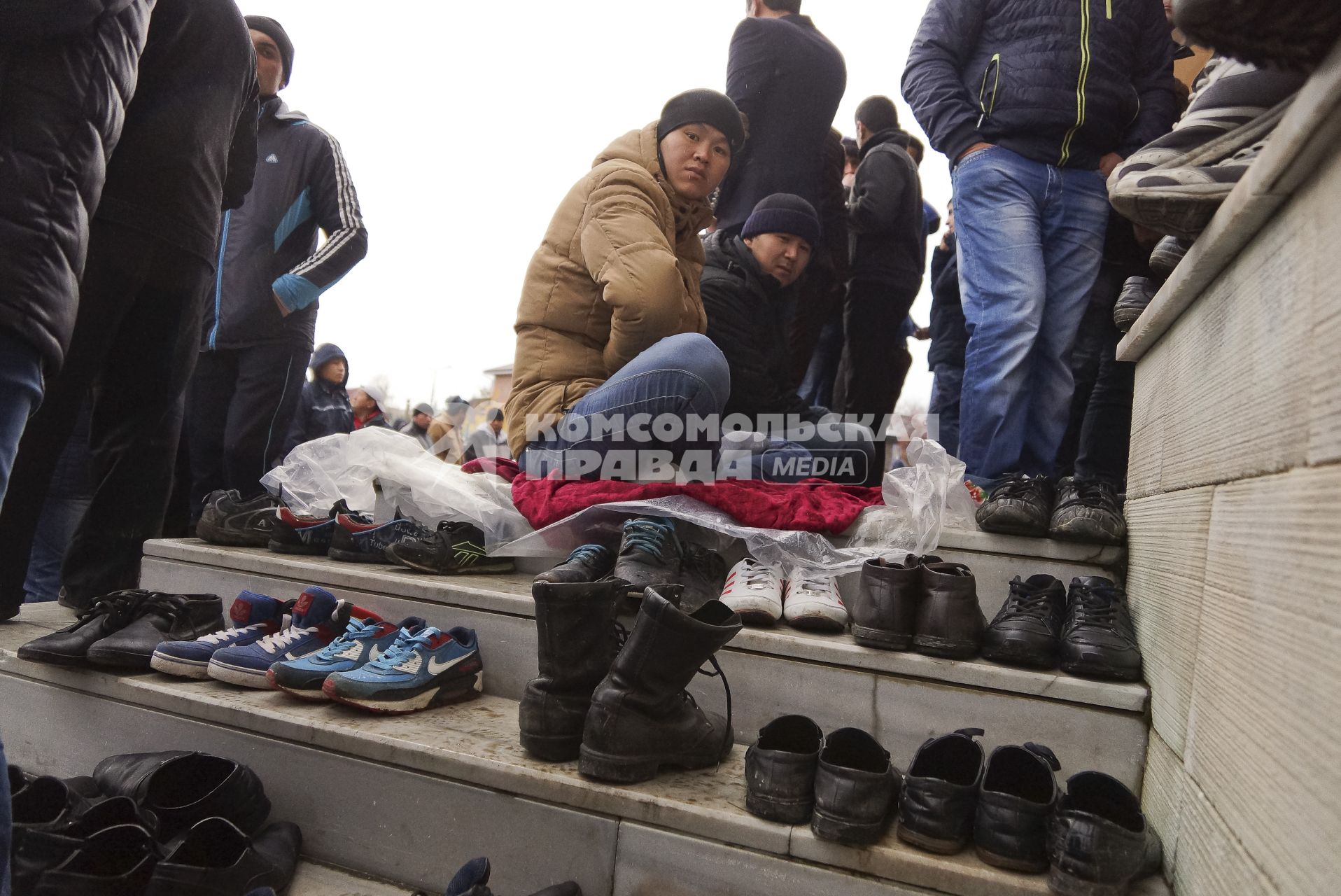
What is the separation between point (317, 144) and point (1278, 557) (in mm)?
3342

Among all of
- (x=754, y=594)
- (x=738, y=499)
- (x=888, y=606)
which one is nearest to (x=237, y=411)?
(x=738, y=499)

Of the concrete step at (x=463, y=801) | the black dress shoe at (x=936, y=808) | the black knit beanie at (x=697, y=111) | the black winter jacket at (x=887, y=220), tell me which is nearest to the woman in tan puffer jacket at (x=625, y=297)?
the black knit beanie at (x=697, y=111)

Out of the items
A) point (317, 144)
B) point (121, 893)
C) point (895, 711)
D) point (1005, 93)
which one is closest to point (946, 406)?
point (1005, 93)

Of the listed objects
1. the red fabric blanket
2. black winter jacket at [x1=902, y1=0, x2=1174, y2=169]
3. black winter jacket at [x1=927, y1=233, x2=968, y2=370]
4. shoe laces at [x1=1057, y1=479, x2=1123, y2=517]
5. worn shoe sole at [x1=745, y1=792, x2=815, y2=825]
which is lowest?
worn shoe sole at [x1=745, y1=792, x2=815, y2=825]

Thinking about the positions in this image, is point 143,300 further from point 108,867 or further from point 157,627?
point 108,867

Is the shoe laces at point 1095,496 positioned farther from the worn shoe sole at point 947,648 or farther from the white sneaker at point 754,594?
the white sneaker at point 754,594

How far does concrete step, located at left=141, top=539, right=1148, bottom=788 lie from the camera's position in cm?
135

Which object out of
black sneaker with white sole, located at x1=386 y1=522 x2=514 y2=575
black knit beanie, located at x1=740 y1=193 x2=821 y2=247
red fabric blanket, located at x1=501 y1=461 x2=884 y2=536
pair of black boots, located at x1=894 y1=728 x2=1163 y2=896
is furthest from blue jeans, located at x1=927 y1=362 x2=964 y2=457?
pair of black boots, located at x1=894 y1=728 x2=1163 y2=896

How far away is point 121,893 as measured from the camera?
1.18 metres

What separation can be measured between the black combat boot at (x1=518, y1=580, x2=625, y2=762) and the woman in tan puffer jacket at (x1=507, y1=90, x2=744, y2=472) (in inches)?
34.2

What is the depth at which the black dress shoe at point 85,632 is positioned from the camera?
169 cm

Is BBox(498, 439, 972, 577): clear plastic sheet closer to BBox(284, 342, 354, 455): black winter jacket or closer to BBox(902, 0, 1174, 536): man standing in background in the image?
BBox(902, 0, 1174, 536): man standing in background

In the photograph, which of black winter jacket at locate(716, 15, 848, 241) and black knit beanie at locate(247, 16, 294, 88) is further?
black winter jacket at locate(716, 15, 848, 241)

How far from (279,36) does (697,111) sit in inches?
67.5
